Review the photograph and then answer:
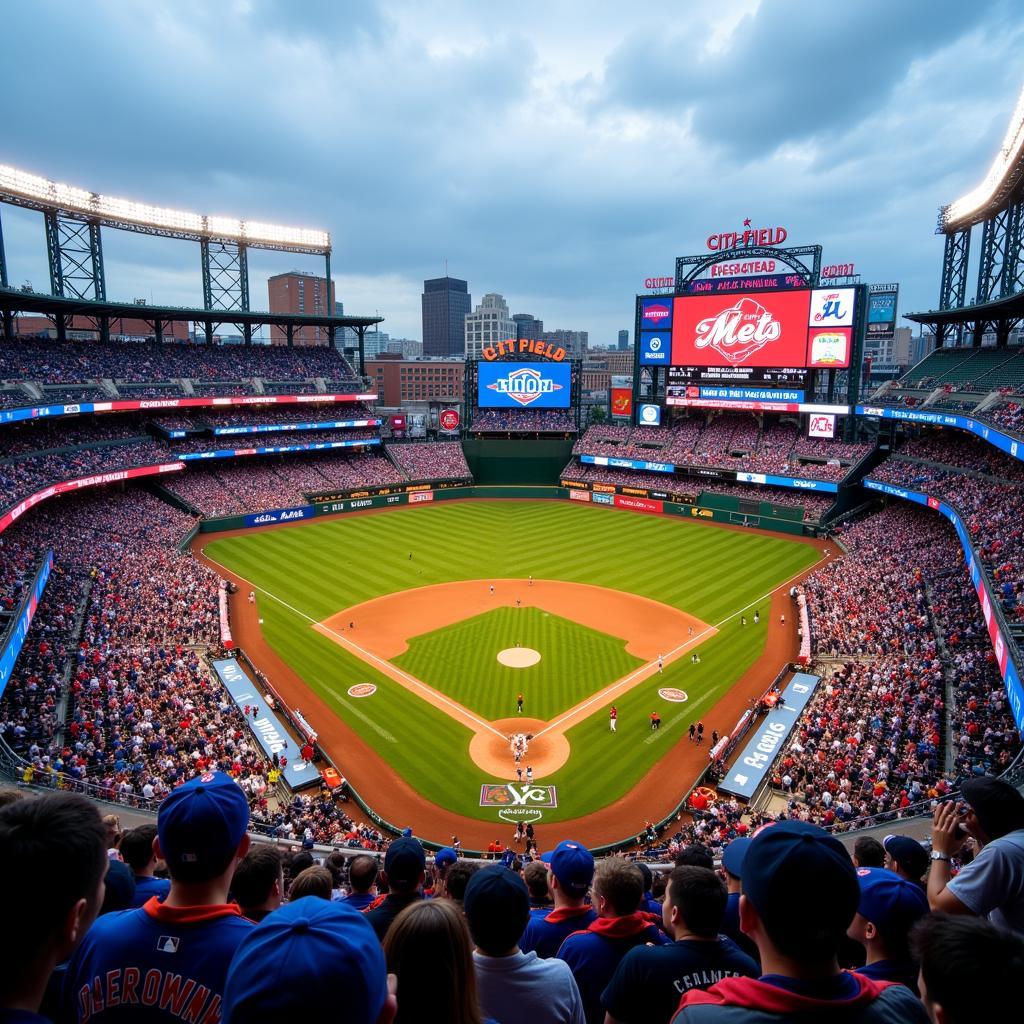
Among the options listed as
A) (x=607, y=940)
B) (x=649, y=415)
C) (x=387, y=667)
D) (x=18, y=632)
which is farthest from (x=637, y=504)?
(x=607, y=940)

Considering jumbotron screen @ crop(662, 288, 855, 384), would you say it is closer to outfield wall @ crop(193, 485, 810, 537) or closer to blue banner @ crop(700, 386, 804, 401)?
blue banner @ crop(700, 386, 804, 401)

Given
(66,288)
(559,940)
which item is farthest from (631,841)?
(66,288)

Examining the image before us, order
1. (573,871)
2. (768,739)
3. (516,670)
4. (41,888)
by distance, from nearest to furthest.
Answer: (41,888)
(573,871)
(768,739)
(516,670)

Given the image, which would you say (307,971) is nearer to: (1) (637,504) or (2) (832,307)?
(1) (637,504)

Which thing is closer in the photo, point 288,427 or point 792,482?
point 792,482

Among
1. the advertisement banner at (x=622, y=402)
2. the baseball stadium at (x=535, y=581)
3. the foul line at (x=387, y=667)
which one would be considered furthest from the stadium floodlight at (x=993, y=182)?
the foul line at (x=387, y=667)

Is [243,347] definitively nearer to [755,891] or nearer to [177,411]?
[177,411]

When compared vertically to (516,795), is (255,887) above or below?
above

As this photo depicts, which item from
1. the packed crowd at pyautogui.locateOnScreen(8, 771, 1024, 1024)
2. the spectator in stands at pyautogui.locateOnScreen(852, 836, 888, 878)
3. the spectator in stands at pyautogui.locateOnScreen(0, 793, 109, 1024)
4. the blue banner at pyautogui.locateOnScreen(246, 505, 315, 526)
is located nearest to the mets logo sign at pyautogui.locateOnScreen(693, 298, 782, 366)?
the blue banner at pyautogui.locateOnScreen(246, 505, 315, 526)
